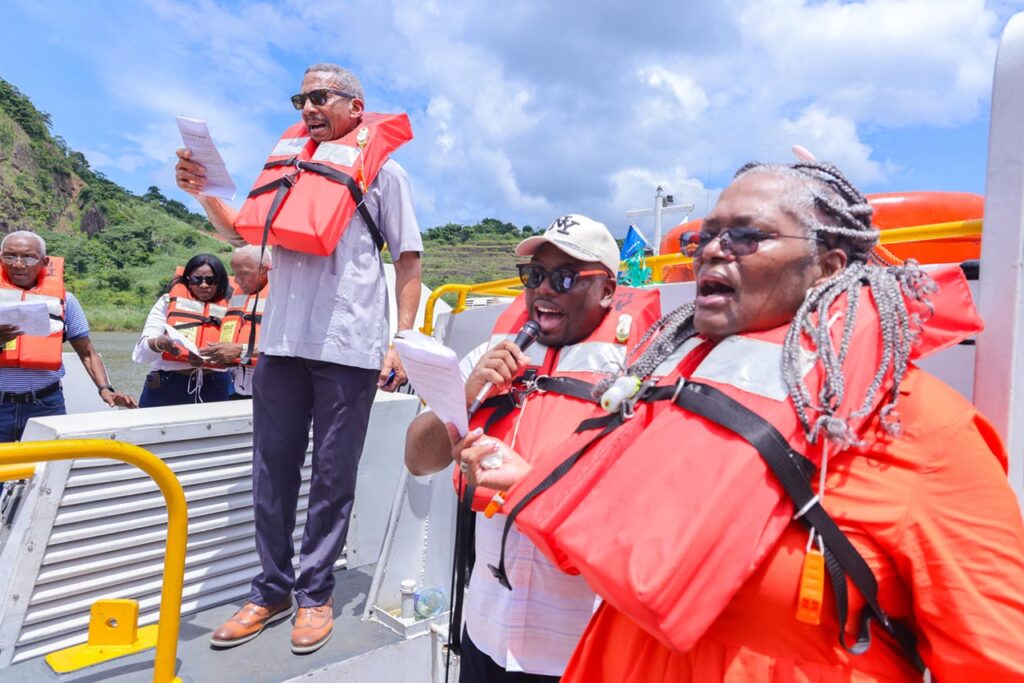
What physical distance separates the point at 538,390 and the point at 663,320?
0.46 m

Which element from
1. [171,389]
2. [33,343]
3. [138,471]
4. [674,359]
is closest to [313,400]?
[138,471]

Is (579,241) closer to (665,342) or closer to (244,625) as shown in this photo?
(665,342)

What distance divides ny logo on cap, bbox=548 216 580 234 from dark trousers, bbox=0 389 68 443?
3662mm

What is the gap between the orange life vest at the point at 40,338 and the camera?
4.10 m

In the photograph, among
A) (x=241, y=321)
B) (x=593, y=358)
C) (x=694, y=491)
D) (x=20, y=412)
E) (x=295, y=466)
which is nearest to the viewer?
(x=694, y=491)

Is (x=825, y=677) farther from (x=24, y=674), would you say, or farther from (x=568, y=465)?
(x=24, y=674)

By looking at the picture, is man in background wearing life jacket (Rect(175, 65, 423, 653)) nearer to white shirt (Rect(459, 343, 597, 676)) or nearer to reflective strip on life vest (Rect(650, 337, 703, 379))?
white shirt (Rect(459, 343, 597, 676))

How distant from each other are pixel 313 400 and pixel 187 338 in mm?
2110

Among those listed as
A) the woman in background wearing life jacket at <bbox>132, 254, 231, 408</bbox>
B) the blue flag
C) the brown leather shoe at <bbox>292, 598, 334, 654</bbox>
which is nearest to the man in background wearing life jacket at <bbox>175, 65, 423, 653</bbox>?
the brown leather shoe at <bbox>292, 598, 334, 654</bbox>

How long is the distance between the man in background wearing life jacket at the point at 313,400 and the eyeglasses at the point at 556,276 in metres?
0.92

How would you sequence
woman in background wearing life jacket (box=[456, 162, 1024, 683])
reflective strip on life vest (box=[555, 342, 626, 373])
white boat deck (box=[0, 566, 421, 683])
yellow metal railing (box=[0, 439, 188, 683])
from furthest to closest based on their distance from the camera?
white boat deck (box=[0, 566, 421, 683])
yellow metal railing (box=[0, 439, 188, 683])
reflective strip on life vest (box=[555, 342, 626, 373])
woman in background wearing life jacket (box=[456, 162, 1024, 683])

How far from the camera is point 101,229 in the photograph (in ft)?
191

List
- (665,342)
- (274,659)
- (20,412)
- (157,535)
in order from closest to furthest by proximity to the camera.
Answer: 1. (665,342)
2. (274,659)
3. (157,535)
4. (20,412)

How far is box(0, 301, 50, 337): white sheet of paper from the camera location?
3332mm
